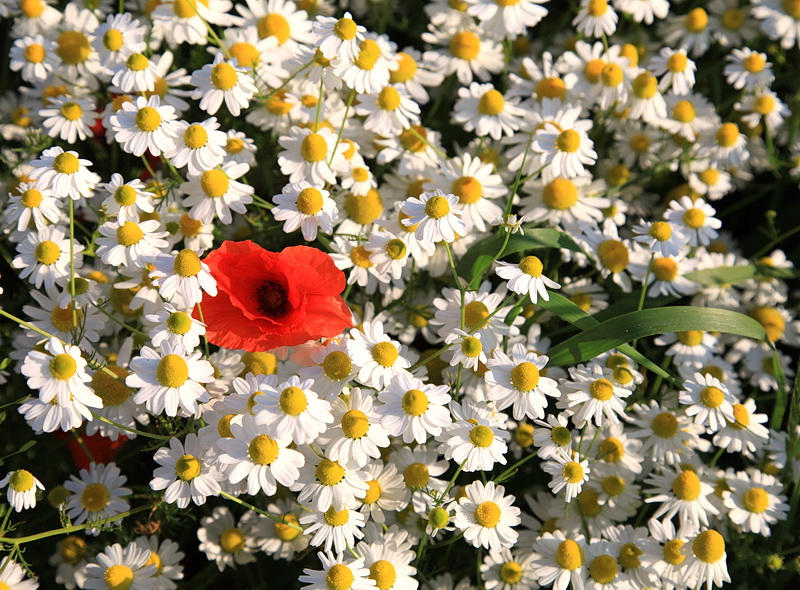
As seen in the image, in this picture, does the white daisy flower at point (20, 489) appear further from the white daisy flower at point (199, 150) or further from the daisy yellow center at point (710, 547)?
the daisy yellow center at point (710, 547)

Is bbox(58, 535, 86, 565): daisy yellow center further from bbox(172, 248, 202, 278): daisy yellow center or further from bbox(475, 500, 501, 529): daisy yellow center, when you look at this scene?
bbox(475, 500, 501, 529): daisy yellow center

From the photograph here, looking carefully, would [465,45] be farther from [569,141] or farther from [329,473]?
[329,473]

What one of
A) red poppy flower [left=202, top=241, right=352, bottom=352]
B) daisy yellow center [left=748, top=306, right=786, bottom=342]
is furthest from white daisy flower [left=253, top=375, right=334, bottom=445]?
daisy yellow center [left=748, top=306, right=786, bottom=342]

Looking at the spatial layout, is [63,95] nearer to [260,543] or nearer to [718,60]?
[260,543]

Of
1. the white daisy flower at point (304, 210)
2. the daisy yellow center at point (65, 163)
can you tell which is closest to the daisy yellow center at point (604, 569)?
the white daisy flower at point (304, 210)

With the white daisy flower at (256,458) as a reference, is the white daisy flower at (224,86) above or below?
above
